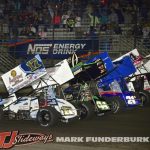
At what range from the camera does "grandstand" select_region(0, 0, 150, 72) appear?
19.7 m

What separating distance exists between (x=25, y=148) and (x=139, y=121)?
4.19 m

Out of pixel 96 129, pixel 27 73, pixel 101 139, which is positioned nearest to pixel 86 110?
A: pixel 96 129

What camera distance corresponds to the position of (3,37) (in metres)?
20.2

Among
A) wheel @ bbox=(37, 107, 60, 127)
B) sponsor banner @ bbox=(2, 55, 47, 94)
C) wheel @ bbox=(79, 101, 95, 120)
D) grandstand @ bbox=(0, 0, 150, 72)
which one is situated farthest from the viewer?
grandstand @ bbox=(0, 0, 150, 72)

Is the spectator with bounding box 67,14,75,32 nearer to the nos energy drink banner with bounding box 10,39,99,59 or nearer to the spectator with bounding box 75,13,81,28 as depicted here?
the spectator with bounding box 75,13,81,28

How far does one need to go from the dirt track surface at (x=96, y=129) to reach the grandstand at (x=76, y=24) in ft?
24.1

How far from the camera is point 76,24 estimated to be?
2094 centimetres

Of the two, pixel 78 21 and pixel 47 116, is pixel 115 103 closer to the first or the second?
pixel 47 116

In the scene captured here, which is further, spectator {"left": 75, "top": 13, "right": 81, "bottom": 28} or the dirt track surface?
spectator {"left": 75, "top": 13, "right": 81, "bottom": 28}

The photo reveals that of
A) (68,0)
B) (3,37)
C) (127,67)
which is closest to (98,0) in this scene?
(68,0)

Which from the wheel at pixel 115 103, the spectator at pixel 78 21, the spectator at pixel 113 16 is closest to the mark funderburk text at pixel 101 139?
→ the wheel at pixel 115 103

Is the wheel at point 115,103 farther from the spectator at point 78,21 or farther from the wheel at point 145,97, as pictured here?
the spectator at point 78,21

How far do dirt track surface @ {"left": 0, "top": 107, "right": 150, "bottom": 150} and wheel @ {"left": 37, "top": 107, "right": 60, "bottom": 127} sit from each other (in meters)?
Answer: 0.14

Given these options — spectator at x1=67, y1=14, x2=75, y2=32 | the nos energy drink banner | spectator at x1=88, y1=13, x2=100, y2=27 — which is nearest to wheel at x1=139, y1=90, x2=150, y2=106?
the nos energy drink banner
